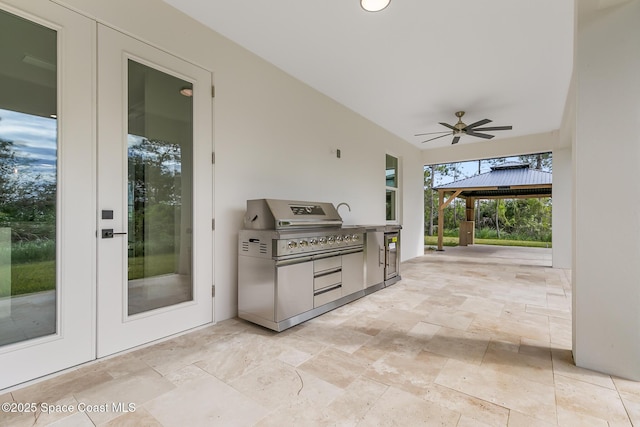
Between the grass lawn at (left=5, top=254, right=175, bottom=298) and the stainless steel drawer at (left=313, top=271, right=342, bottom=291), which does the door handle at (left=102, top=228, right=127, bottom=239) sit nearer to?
the grass lawn at (left=5, top=254, right=175, bottom=298)

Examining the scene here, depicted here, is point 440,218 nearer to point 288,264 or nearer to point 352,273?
point 352,273

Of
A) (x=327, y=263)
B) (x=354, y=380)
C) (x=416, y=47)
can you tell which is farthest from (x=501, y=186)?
(x=354, y=380)

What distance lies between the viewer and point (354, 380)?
6.29ft

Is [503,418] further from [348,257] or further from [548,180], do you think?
[548,180]

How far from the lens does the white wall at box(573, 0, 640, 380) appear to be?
1938 millimetres

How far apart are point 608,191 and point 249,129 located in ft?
10.6

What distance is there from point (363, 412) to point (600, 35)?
2937 mm

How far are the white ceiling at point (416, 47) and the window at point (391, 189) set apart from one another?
1930 millimetres

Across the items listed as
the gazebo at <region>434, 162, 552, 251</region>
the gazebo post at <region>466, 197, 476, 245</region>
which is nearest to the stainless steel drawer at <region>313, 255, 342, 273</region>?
the gazebo at <region>434, 162, 552, 251</region>

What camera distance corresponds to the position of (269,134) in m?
3.61

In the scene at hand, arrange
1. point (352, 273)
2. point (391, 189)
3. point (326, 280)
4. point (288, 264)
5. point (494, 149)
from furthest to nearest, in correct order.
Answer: point (494, 149), point (391, 189), point (352, 273), point (326, 280), point (288, 264)

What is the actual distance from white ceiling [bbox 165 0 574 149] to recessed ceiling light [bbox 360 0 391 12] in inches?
4.1

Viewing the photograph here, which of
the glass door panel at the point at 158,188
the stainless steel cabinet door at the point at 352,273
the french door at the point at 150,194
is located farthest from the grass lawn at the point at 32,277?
the stainless steel cabinet door at the point at 352,273

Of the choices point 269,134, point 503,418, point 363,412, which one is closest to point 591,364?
point 503,418
